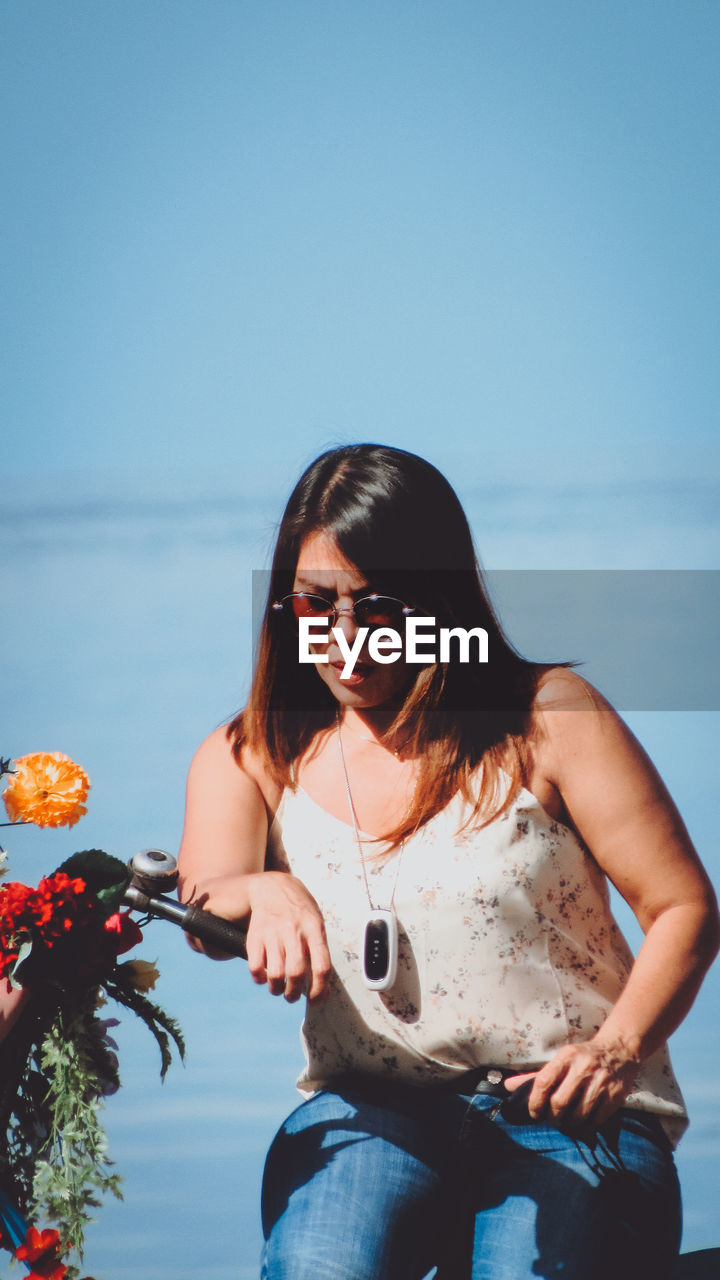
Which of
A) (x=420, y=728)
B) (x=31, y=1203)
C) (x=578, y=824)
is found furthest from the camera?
(x=420, y=728)

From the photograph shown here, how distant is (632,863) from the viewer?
1376 millimetres

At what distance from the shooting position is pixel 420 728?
1526 millimetres

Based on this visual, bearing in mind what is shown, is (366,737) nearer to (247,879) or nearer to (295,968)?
(247,879)

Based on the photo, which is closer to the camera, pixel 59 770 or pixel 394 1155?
pixel 394 1155

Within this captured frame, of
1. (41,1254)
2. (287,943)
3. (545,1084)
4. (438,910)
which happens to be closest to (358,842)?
(438,910)

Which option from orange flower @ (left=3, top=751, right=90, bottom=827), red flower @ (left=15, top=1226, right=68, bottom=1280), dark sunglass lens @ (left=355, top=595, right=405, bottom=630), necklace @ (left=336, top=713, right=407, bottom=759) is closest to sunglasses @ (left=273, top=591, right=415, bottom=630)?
dark sunglass lens @ (left=355, top=595, right=405, bottom=630)

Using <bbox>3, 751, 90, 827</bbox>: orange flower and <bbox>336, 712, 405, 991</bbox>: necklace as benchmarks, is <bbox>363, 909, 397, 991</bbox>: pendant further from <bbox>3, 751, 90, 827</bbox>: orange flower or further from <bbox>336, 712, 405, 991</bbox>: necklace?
<bbox>3, 751, 90, 827</bbox>: orange flower

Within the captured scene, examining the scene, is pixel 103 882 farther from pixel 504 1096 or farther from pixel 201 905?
pixel 504 1096

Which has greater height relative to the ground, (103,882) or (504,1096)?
(103,882)

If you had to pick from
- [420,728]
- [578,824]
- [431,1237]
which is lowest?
[431,1237]

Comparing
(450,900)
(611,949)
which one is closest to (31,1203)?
(450,900)

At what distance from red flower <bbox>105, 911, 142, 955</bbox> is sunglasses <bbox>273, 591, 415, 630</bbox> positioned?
0.33m

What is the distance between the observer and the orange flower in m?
1.42

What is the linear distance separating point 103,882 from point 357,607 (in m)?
0.34
